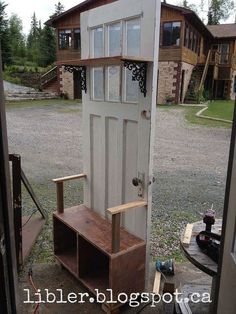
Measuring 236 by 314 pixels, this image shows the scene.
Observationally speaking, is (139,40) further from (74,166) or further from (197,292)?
(74,166)

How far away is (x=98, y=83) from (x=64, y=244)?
4.54 feet

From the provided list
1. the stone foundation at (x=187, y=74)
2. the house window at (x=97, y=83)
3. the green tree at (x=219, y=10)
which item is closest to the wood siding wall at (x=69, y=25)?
the stone foundation at (x=187, y=74)

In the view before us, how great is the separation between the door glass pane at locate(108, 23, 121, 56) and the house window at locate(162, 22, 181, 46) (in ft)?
41.3

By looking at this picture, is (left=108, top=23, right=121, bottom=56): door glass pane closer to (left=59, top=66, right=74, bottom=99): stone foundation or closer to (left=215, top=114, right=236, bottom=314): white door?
(left=215, top=114, right=236, bottom=314): white door

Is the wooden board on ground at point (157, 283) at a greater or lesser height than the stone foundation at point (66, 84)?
lesser

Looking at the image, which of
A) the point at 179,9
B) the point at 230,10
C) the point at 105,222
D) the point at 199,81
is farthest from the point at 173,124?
the point at 230,10

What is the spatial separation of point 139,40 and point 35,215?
228 cm

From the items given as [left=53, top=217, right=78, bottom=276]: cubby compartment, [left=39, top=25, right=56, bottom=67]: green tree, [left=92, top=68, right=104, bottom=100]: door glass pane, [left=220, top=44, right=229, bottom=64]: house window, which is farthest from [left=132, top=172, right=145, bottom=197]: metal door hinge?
[left=39, top=25, right=56, bottom=67]: green tree

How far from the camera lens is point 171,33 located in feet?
45.0

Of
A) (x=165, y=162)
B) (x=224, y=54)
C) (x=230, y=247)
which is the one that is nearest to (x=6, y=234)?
(x=230, y=247)

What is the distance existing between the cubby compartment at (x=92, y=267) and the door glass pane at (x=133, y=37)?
1.36 m

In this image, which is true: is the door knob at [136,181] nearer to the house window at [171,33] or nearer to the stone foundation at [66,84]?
the house window at [171,33]

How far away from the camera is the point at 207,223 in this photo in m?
1.73

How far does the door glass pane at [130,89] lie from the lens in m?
1.92
